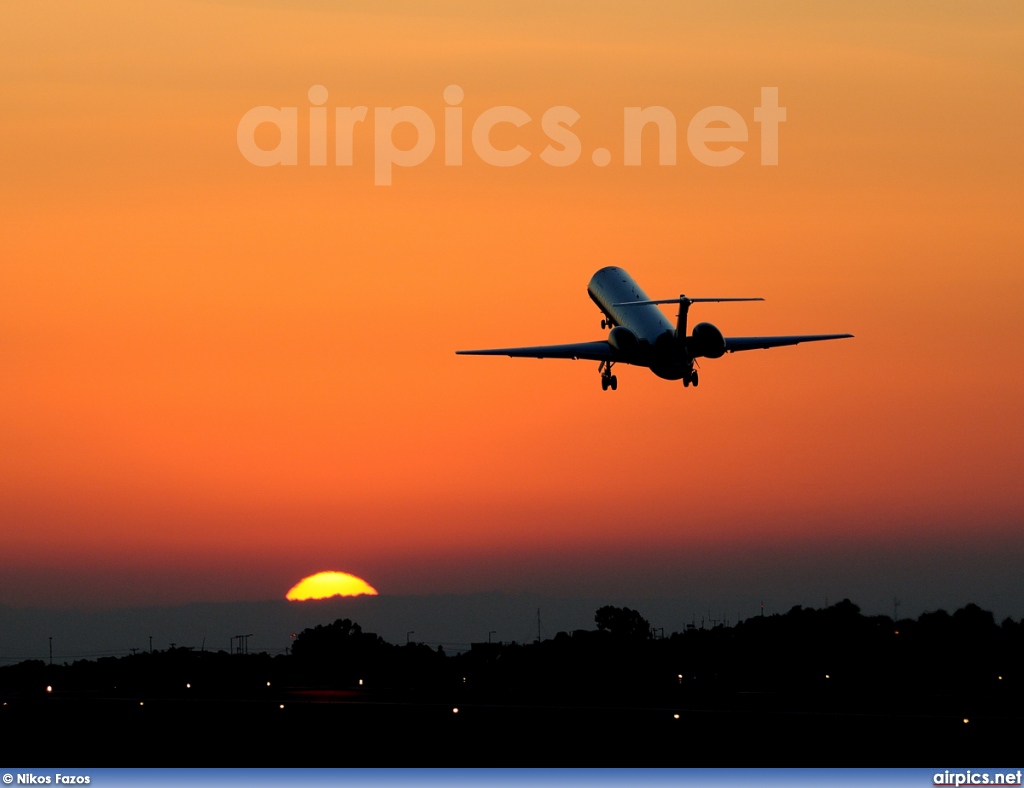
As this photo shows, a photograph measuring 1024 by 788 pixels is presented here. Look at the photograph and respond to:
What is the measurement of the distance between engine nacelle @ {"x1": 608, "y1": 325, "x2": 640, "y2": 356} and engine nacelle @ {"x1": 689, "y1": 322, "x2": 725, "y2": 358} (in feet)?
14.4

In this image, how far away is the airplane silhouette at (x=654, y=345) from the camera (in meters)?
132

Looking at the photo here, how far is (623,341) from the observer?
133125 millimetres

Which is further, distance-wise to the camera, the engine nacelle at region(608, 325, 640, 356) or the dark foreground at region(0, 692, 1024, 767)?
the engine nacelle at region(608, 325, 640, 356)

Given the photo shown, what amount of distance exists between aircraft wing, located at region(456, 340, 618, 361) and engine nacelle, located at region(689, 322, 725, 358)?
21.6 feet

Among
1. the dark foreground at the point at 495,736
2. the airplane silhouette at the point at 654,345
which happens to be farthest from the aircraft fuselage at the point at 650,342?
the dark foreground at the point at 495,736

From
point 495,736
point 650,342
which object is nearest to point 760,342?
point 650,342

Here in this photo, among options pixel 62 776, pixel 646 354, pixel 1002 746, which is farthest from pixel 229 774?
pixel 1002 746

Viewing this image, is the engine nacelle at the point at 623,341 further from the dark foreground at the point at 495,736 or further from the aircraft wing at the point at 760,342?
the dark foreground at the point at 495,736

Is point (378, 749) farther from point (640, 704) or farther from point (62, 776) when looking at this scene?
point (62, 776)

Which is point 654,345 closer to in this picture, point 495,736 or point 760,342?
point 760,342

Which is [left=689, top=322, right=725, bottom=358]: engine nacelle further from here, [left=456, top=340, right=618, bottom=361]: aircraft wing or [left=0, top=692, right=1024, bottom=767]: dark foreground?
[left=0, top=692, right=1024, bottom=767]: dark foreground

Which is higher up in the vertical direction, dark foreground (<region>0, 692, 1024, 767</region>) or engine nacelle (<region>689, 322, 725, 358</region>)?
engine nacelle (<region>689, 322, 725, 358</region>)

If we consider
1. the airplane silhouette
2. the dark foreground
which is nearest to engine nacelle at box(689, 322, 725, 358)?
the airplane silhouette

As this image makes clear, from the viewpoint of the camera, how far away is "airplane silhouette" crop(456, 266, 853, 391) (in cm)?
13175
